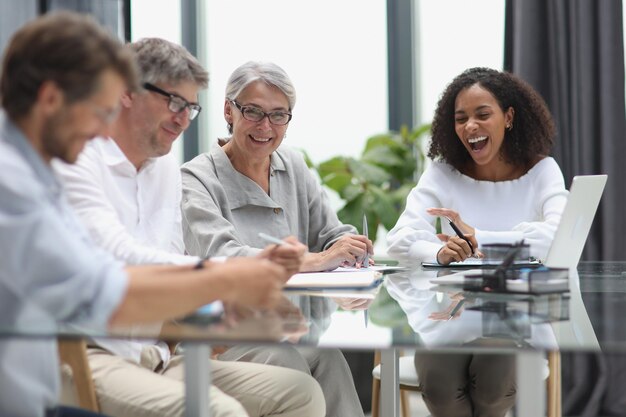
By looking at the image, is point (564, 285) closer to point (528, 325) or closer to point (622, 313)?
point (622, 313)

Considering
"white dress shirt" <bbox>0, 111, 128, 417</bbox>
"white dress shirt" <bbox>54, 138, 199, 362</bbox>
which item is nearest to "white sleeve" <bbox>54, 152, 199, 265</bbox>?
"white dress shirt" <bbox>54, 138, 199, 362</bbox>

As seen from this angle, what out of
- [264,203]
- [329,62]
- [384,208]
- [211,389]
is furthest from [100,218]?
[329,62]

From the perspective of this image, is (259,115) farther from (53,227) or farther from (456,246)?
(53,227)

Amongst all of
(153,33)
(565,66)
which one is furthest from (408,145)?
(153,33)

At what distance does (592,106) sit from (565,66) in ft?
0.71

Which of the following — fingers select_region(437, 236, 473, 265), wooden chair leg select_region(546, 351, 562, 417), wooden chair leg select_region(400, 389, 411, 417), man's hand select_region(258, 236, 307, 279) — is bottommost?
wooden chair leg select_region(400, 389, 411, 417)

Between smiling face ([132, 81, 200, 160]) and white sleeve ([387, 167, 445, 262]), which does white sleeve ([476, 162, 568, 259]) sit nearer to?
white sleeve ([387, 167, 445, 262])

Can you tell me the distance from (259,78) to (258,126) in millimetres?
138

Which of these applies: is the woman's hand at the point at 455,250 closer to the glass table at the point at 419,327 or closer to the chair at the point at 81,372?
the glass table at the point at 419,327

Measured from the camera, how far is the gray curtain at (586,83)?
3664 millimetres

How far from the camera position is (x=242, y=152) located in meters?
2.49

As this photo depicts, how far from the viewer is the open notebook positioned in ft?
6.55

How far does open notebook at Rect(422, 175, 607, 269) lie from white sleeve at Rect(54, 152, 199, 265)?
34.2 inches

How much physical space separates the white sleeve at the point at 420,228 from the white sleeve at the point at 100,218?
1004 mm
